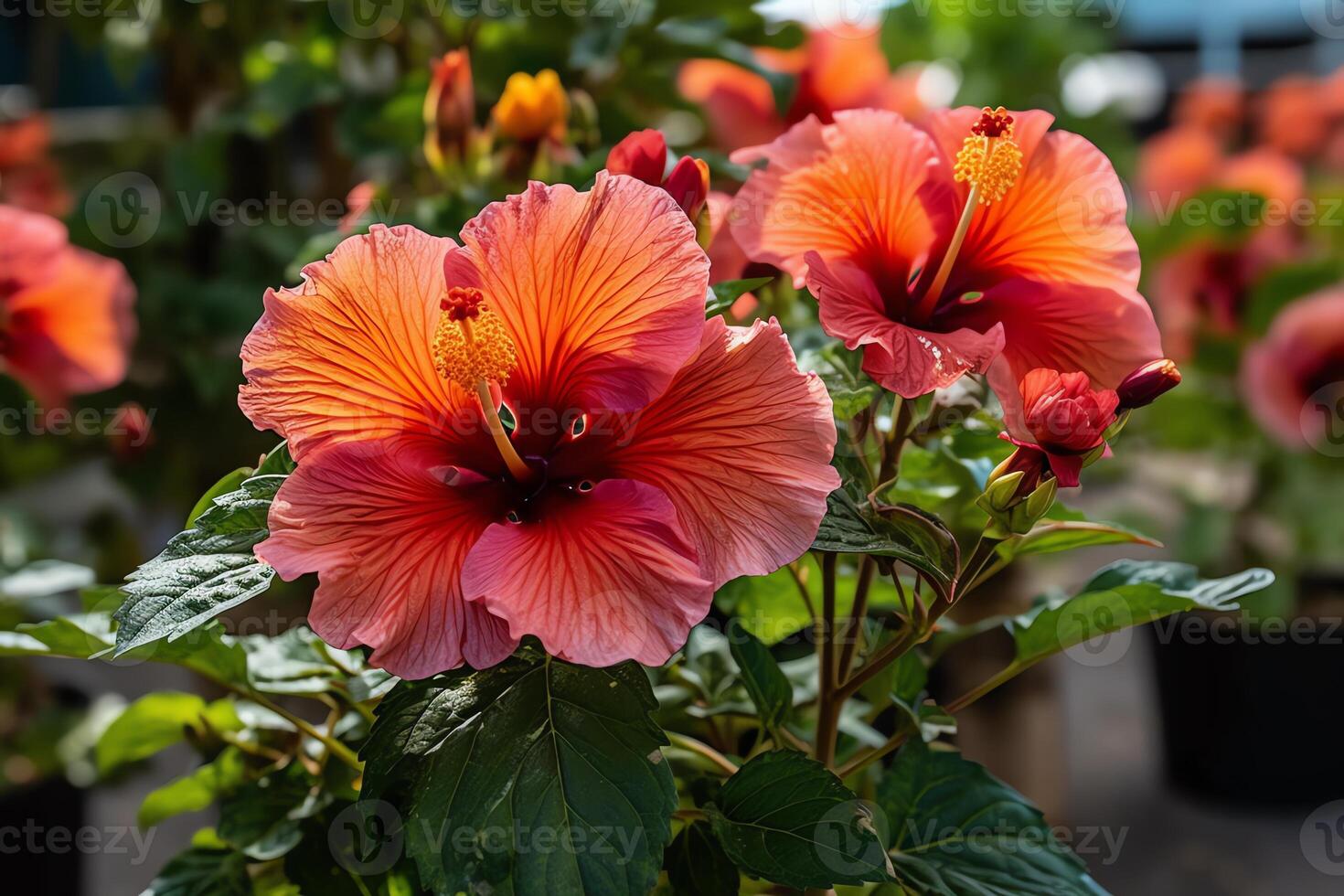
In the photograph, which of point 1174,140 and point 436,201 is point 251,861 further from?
point 1174,140

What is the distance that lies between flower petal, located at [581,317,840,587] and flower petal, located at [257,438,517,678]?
7 cm

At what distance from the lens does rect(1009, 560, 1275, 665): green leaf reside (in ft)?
1.47

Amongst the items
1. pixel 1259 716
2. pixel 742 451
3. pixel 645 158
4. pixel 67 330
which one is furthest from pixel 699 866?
pixel 1259 716

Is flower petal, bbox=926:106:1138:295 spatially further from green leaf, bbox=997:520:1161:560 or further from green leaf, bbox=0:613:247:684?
green leaf, bbox=0:613:247:684

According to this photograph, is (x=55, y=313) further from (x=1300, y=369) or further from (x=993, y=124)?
(x=1300, y=369)

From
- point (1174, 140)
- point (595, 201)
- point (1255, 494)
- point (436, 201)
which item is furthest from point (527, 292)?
point (1174, 140)

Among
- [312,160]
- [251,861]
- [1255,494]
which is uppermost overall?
[312,160]

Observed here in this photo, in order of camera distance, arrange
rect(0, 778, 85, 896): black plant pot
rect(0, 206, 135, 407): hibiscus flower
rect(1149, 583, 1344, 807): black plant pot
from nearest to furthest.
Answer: rect(0, 206, 135, 407): hibiscus flower, rect(0, 778, 85, 896): black plant pot, rect(1149, 583, 1344, 807): black plant pot

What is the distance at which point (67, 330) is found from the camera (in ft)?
2.54

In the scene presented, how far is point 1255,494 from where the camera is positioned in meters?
1.49

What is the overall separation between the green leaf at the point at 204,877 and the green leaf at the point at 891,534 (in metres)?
0.27

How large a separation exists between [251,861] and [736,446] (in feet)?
0.91

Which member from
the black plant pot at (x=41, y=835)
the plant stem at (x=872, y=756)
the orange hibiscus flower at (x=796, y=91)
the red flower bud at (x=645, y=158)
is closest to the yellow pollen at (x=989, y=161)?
the red flower bud at (x=645, y=158)

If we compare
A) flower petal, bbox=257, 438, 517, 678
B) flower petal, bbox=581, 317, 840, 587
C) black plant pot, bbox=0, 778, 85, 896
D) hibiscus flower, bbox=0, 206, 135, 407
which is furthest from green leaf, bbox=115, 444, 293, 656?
black plant pot, bbox=0, 778, 85, 896
